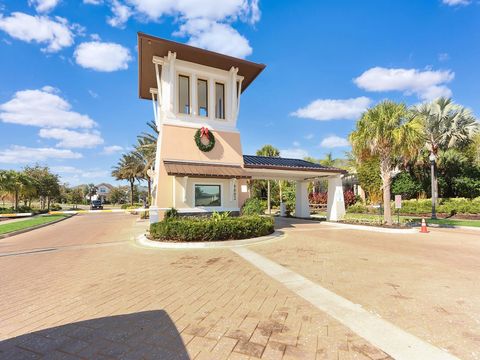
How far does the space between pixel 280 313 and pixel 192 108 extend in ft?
40.3

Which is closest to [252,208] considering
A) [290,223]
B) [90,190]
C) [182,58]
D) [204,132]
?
[204,132]

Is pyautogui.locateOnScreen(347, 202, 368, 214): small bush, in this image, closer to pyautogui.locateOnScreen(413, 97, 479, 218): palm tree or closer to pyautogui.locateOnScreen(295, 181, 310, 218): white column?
pyautogui.locateOnScreen(413, 97, 479, 218): palm tree

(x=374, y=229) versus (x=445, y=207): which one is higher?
(x=445, y=207)

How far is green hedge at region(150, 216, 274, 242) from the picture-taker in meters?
10.1

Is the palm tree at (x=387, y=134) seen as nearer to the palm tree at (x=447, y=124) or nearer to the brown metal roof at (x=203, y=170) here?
the brown metal roof at (x=203, y=170)

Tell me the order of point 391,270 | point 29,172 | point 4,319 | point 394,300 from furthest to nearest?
point 29,172
point 391,270
point 394,300
point 4,319

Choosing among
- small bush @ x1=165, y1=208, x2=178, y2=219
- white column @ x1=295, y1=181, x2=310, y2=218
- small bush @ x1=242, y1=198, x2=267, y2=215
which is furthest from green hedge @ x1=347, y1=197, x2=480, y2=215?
small bush @ x1=165, y1=208, x2=178, y2=219

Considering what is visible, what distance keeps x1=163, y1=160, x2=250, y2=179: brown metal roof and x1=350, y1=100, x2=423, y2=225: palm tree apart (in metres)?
7.22

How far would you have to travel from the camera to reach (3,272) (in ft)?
22.9

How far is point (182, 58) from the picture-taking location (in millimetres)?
13953

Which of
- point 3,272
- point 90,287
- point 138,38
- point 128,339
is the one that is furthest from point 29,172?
point 128,339

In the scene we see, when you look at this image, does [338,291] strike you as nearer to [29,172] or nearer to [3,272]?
[3,272]

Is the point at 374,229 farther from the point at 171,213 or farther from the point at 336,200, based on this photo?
the point at 171,213

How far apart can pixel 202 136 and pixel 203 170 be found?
1991mm
